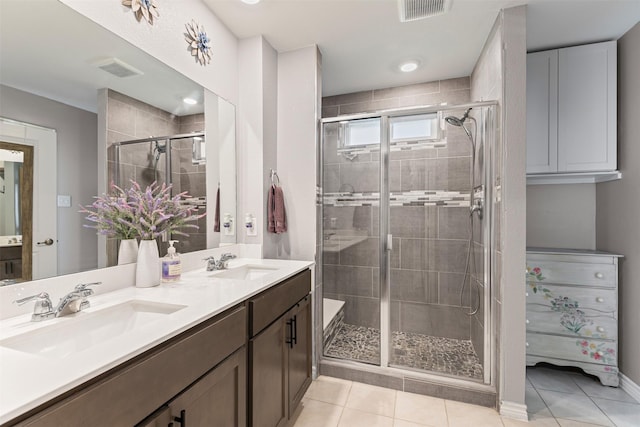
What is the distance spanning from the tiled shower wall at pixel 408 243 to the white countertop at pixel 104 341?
106cm

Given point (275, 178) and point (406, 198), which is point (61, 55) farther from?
point (406, 198)

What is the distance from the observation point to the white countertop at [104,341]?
1.90 ft

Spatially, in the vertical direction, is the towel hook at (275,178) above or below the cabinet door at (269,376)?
above

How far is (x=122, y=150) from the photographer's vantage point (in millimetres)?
1409

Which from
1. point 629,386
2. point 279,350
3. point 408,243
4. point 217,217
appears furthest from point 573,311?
point 217,217

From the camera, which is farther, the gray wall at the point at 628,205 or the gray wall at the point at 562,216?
the gray wall at the point at 562,216

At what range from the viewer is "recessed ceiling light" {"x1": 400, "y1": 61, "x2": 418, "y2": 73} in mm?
2561

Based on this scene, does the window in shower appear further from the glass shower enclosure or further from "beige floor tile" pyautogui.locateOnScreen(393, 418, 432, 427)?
"beige floor tile" pyautogui.locateOnScreen(393, 418, 432, 427)

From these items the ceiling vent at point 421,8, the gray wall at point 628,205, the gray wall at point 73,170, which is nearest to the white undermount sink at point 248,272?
the gray wall at point 73,170

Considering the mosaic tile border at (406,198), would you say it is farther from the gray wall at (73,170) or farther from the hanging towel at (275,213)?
the gray wall at (73,170)

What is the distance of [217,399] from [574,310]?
2.52 m

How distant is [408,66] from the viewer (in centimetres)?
261

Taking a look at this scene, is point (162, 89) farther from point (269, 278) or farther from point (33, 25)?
point (269, 278)

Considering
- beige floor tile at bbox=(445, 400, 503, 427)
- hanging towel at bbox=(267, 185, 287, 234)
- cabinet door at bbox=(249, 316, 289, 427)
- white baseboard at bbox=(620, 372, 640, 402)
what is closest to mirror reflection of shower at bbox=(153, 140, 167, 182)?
hanging towel at bbox=(267, 185, 287, 234)
